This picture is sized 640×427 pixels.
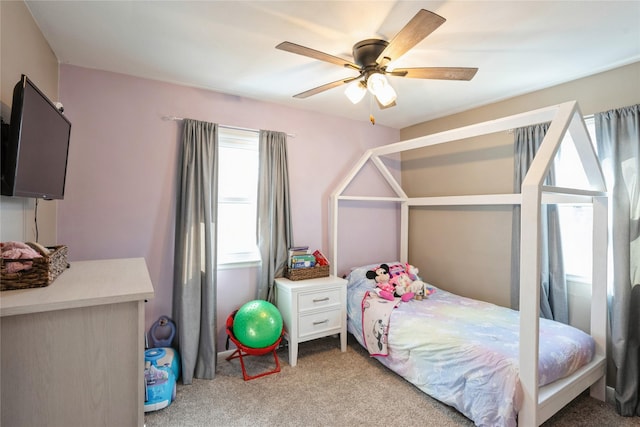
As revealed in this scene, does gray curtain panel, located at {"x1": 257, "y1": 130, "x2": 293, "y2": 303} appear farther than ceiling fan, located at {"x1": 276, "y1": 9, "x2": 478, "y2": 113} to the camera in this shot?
Yes

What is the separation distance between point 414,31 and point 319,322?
2366 millimetres

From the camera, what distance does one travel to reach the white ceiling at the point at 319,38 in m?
1.64

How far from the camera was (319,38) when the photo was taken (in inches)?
75.3

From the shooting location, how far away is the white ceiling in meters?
1.64

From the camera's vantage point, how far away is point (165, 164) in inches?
102

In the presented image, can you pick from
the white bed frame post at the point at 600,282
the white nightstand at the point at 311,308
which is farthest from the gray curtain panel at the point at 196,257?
the white bed frame post at the point at 600,282

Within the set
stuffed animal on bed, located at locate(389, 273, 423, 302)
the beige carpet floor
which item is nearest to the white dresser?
the beige carpet floor

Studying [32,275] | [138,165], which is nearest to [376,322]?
[32,275]

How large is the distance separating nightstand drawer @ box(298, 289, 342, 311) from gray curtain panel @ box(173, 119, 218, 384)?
77cm

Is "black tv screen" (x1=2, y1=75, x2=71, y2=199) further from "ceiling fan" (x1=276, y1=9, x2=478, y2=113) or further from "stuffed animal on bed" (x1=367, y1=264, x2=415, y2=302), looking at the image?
"stuffed animal on bed" (x1=367, y1=264, x2=415, y2=302)

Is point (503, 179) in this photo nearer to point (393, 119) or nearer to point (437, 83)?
point (437, 83)

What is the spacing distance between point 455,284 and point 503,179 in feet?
4.02

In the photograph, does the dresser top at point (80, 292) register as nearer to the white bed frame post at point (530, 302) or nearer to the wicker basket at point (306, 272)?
the wicker basket at point (306, 272)

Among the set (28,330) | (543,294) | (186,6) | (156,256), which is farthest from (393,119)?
(28,330)
